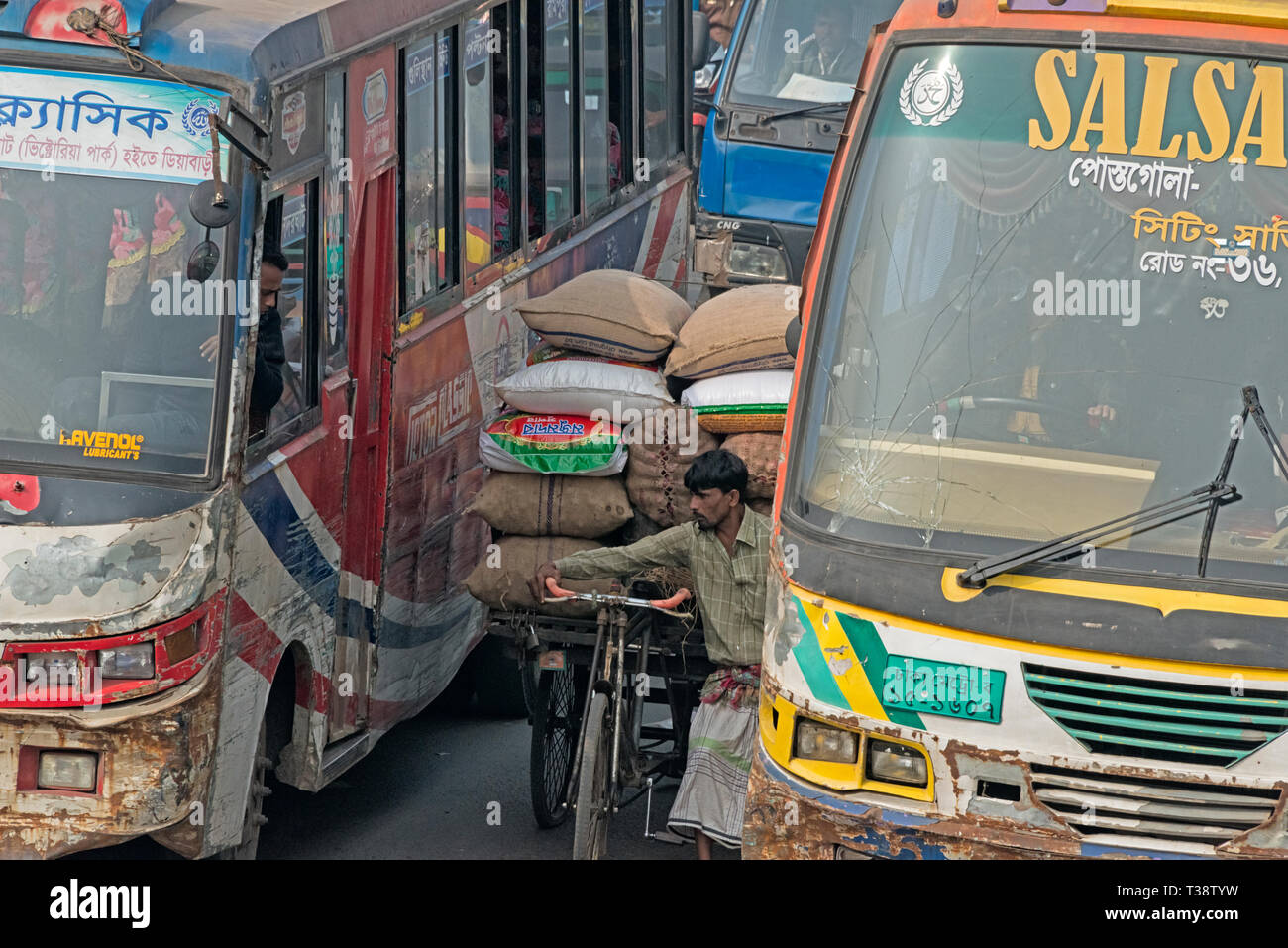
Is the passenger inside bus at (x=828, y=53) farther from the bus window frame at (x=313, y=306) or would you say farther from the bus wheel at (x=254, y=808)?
the bus wheel at (x=254, y=808)

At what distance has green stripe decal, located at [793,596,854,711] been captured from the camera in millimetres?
5059

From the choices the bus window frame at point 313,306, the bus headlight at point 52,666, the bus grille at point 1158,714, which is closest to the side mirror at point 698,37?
the bus window frame at point 313,306

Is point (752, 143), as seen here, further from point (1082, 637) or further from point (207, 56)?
point (1082, 637)

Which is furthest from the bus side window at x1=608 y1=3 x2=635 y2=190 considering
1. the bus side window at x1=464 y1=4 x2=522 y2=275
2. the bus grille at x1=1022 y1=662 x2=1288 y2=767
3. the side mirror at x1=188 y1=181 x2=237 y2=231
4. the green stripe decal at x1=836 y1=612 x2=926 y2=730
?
the bus grille at x1=1022 y1=662 x2=1288 y2=767

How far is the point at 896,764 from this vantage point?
16.5ft

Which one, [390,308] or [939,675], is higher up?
[390,308]

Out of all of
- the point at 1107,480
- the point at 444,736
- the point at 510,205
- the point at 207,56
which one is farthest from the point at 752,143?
the point at 1107,480

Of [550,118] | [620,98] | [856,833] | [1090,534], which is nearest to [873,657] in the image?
[856,833]

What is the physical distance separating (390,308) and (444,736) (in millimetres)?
2545

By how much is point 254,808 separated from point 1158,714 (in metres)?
3.20

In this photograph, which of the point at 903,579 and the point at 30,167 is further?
the point at 30,167

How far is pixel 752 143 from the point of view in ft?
40.9

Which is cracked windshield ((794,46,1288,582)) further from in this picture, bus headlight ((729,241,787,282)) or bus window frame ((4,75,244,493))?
bus headlight ((729,241,787,282))

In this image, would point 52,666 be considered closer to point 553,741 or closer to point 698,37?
point 553,741
